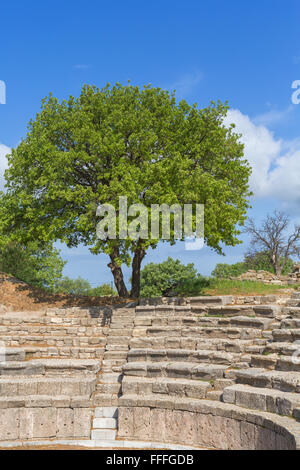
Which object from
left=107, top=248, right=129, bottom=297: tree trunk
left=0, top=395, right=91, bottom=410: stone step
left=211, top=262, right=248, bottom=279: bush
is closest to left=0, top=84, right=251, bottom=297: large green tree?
left=107, top=248, right=129, bottom=297: tree trunk

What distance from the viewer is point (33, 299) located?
24.4 meters

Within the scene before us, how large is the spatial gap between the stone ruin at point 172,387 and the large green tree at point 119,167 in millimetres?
4864

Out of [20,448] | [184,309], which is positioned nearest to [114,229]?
[184,309]

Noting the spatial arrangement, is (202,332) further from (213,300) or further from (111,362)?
(111,362)

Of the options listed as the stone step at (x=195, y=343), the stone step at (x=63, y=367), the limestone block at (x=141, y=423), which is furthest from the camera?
the stone step at (x=63, y=367)

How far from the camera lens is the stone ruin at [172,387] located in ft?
32.9

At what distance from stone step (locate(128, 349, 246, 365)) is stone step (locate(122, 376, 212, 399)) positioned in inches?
51.9

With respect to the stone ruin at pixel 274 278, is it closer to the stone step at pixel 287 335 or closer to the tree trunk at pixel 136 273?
the tree trunk at pixel 136 273

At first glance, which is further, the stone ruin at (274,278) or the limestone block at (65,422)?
the stone ruin at (274,278)

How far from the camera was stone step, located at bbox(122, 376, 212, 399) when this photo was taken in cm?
1161

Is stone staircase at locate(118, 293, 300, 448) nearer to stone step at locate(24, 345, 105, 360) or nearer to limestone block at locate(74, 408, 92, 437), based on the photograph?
limestone block at locate(74, 408, 92, 437)

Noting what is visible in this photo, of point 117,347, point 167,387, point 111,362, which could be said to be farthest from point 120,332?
point 167,387

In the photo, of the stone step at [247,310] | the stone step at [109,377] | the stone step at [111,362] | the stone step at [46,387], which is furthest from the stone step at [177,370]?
the stone step at [247,310]
